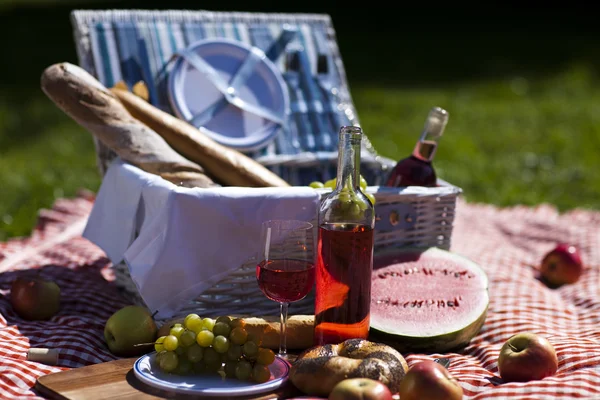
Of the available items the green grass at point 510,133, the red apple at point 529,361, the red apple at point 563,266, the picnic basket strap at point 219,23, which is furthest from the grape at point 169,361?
the green grass at point 510,133

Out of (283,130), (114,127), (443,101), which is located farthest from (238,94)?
(443,101)

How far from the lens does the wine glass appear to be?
2301mm

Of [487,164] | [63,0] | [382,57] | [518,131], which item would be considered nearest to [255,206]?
[487,164]

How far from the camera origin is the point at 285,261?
2.31 metres

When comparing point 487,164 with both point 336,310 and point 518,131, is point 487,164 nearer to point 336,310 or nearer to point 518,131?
point 518,131

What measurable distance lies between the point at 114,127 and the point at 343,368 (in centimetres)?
141

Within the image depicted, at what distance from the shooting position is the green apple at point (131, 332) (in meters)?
2.60

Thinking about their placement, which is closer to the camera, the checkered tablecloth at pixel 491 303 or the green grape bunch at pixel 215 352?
the green grape bunch at pixel 215 352

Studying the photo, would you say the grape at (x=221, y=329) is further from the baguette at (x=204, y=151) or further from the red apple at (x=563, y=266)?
the red apple at (x=563, y=266)

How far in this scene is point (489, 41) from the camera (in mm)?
10469

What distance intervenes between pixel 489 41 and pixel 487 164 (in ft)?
14.8

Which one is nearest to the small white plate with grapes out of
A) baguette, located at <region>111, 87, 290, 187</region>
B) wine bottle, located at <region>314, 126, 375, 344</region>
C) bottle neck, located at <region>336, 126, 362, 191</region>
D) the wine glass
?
the wine glass

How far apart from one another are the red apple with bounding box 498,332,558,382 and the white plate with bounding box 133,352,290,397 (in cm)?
67

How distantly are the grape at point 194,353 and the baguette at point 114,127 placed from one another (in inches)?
34.1
